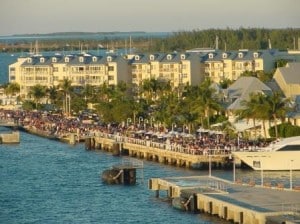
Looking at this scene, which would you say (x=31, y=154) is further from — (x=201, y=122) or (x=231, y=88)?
(x=231, y=88)

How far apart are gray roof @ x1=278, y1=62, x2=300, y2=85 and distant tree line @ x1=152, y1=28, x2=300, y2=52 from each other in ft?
157

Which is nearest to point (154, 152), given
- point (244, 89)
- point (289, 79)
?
point (244, 89)

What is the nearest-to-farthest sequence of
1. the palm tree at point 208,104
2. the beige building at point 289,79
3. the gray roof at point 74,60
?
the palm tree at point 208,104
the beige building at point 289,79
the gray roof at point 74,60

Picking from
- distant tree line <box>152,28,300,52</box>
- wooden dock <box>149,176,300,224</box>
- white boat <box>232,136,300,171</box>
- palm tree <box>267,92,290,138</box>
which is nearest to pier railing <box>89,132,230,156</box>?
white boat <box>232,136,300,171</box>

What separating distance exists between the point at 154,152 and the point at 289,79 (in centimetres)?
1818

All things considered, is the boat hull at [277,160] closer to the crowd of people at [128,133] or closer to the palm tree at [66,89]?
the crowd of people at [128,133]

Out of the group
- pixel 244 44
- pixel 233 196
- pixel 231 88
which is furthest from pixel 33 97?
pixel 233 196

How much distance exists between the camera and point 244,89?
77312 mm

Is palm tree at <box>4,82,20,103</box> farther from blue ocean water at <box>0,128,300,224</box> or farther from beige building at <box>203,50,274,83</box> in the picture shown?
blue ocean water at <box>0,128,300,224</box>

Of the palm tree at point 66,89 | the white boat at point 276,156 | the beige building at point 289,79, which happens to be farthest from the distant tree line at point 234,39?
the white boat at point 276,156

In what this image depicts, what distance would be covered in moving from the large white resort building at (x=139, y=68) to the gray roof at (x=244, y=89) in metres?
16.2

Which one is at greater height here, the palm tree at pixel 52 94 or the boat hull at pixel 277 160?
the palm tree at pixel 52 94

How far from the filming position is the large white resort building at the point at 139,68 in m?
98.6

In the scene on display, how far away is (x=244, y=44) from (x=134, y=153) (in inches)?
2784
